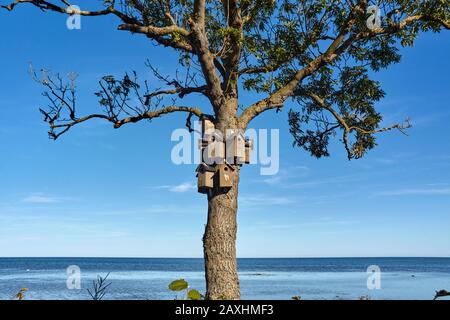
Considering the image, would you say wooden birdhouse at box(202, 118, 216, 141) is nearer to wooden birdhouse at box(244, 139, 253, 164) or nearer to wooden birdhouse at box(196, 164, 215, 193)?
wooden birdhouse at box(196, 164, 215, 193)

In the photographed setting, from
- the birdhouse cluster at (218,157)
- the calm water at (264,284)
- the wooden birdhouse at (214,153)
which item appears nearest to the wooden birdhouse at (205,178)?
the birdhouse cluster at (218,157)

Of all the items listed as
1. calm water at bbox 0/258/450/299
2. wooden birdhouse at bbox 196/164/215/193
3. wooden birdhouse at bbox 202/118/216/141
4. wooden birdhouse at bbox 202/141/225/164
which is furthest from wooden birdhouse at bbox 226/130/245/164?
calm water at bbox 0/258/450/299

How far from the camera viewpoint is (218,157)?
9.73 metres

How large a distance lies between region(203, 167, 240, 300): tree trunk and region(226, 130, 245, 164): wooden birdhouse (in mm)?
503

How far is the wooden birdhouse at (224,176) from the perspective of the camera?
377 inches

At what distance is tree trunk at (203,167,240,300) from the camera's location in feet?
30.9

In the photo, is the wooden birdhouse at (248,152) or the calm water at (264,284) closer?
the wooden birdhouse at (248,152)

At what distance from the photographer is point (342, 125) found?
12.7 meters

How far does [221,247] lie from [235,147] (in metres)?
1.98

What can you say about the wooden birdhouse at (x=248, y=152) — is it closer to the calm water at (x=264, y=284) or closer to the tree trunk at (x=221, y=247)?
the tree trunk at (x=221, y=247)

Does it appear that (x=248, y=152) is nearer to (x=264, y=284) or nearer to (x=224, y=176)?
(x=224, y=176)

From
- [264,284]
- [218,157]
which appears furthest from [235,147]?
[264,284]

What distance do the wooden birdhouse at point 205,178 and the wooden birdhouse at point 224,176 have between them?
0.53 ft
